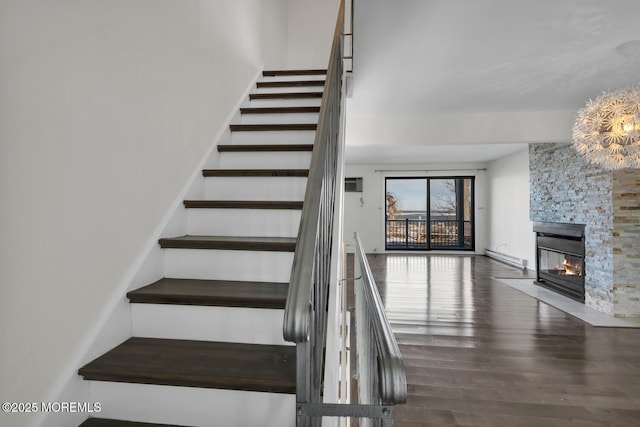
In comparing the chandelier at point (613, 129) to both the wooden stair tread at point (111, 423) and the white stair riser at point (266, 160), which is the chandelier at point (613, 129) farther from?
the wooden stair tread at point (111, 423)

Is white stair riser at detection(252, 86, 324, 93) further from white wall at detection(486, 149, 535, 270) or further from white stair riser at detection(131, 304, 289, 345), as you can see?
white wall at detection(486, 149, 535, 270)

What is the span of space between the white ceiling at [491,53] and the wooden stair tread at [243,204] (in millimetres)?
1728

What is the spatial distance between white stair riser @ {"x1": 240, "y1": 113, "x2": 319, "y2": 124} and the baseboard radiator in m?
7.02

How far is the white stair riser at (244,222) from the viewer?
2004 mm

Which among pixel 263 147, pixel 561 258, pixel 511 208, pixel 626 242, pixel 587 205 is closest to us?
pixel 263 147

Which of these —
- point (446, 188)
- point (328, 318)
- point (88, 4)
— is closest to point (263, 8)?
point (88, 4)

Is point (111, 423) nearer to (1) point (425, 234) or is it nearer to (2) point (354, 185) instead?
(2) point (354, 185)

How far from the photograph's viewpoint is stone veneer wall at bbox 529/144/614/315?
14.6 feet

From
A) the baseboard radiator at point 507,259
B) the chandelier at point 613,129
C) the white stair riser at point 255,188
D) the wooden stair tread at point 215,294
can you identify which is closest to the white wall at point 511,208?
the baseboard radiator at point 507,259

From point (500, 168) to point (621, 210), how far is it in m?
5.07

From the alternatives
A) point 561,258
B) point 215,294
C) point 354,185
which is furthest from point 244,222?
point 354,185

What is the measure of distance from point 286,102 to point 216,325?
234 centimetres

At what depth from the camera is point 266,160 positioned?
8.09 feet

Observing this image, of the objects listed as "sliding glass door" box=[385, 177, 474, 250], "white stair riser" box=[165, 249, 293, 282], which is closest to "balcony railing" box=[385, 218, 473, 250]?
"sliding glass door" box=[385, 177, 474, 250]
